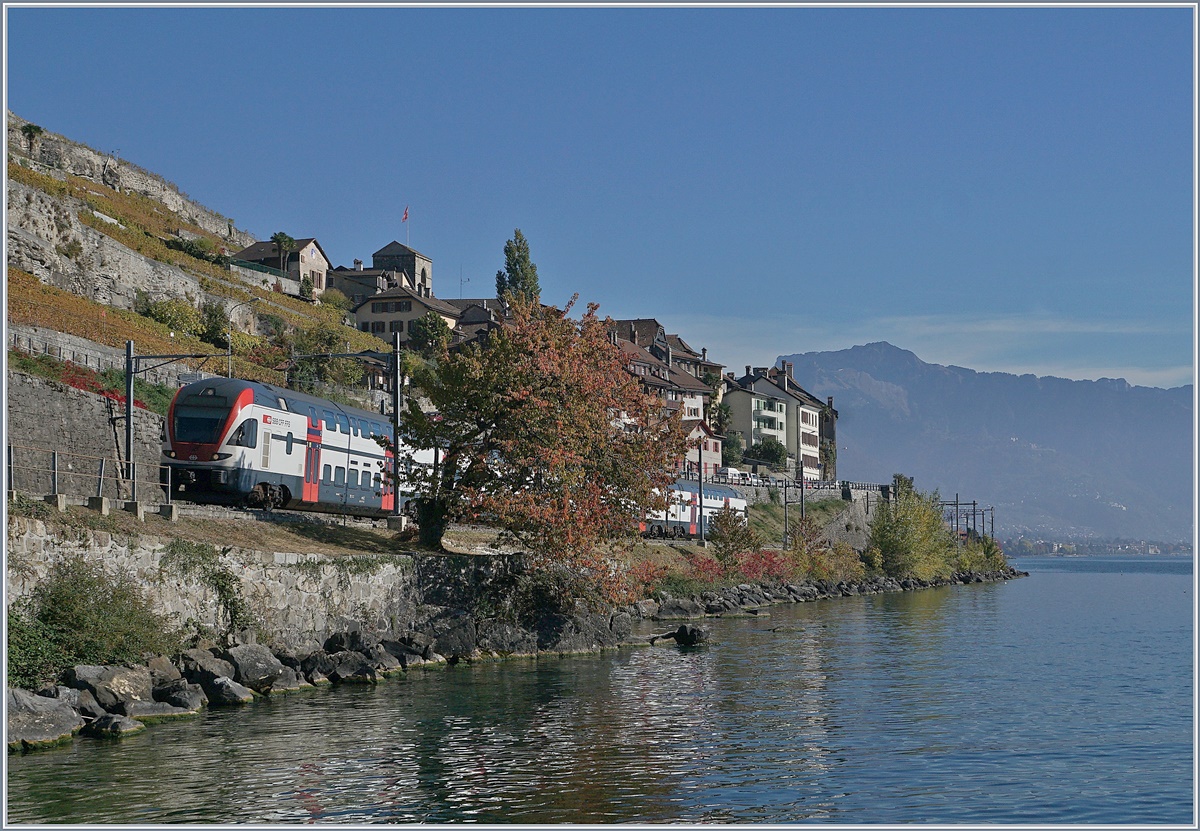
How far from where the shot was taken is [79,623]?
26.0 meters

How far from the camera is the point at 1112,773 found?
73.3ft

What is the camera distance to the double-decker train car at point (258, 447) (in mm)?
41750

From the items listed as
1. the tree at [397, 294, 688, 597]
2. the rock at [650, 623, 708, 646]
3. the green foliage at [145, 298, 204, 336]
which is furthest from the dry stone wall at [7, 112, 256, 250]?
the rock at [650, 623, 708, 646]

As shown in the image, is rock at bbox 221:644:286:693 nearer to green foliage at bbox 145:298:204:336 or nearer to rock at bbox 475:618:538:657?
rock at bbox 475:618:538:657

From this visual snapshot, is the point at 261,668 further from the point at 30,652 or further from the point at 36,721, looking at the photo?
the point at 36,721

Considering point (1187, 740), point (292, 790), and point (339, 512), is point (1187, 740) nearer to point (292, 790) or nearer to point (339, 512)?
point (292, 790)

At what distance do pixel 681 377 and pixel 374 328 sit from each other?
1416 inches

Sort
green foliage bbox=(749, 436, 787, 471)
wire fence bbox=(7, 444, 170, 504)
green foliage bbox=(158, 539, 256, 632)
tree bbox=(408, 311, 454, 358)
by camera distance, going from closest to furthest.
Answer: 1. green foliage bbox=(158, 539, 256, 632)
2. wire fence bbox=(7, 444, 170, 504)
3. tree bbox=(408, 311, 454, 358)
4. green foliage bbox=(749, 436, 787, 471)

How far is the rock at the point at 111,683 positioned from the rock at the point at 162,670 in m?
0.61

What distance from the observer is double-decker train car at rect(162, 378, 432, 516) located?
137 feet

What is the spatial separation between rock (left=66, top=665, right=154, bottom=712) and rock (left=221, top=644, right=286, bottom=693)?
3065mm

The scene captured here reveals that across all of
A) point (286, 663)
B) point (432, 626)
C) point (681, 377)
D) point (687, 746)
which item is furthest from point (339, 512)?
point (681, 377)

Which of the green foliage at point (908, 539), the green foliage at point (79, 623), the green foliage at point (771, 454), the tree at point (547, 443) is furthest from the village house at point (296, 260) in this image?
the green foliage at point (79, 623)

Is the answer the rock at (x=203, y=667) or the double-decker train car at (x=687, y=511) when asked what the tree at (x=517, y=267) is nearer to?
the double-decker train car at (x=687, y=511)
